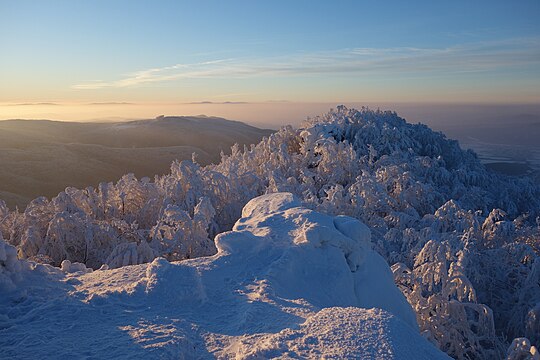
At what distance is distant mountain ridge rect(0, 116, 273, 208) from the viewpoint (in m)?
38.2

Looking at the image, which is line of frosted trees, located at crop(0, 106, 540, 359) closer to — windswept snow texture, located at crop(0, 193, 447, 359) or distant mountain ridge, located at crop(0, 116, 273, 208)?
windswept snow texture, located at crop(0, 193, 447, 359)

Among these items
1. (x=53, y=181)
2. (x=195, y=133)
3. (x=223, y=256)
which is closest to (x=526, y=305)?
(x=223, y=256)

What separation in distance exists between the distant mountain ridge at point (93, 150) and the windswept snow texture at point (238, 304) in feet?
86.3

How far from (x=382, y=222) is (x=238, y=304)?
10615 millimetres

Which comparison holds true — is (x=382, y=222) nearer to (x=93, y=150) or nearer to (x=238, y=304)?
(x=238, y=304)

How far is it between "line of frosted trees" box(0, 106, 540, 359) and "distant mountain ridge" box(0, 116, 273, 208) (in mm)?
17641

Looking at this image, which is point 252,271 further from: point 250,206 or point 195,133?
point 195,133

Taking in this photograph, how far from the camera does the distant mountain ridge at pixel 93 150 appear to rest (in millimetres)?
38156

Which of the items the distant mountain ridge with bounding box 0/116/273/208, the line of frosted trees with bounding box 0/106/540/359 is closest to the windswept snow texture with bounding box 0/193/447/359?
the line of frosted trees with bounding box 0/106/540/359

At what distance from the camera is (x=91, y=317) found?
5180mm

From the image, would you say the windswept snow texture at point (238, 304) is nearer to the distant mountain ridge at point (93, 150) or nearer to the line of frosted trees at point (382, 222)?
the line of frosted trees at point (382, 222)

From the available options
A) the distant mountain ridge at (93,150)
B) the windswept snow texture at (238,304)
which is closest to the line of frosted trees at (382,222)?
the windswept snow texture at (238,304)

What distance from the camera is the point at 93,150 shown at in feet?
175

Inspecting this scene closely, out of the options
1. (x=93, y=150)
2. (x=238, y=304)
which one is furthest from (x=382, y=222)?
(x=93, y=150)
